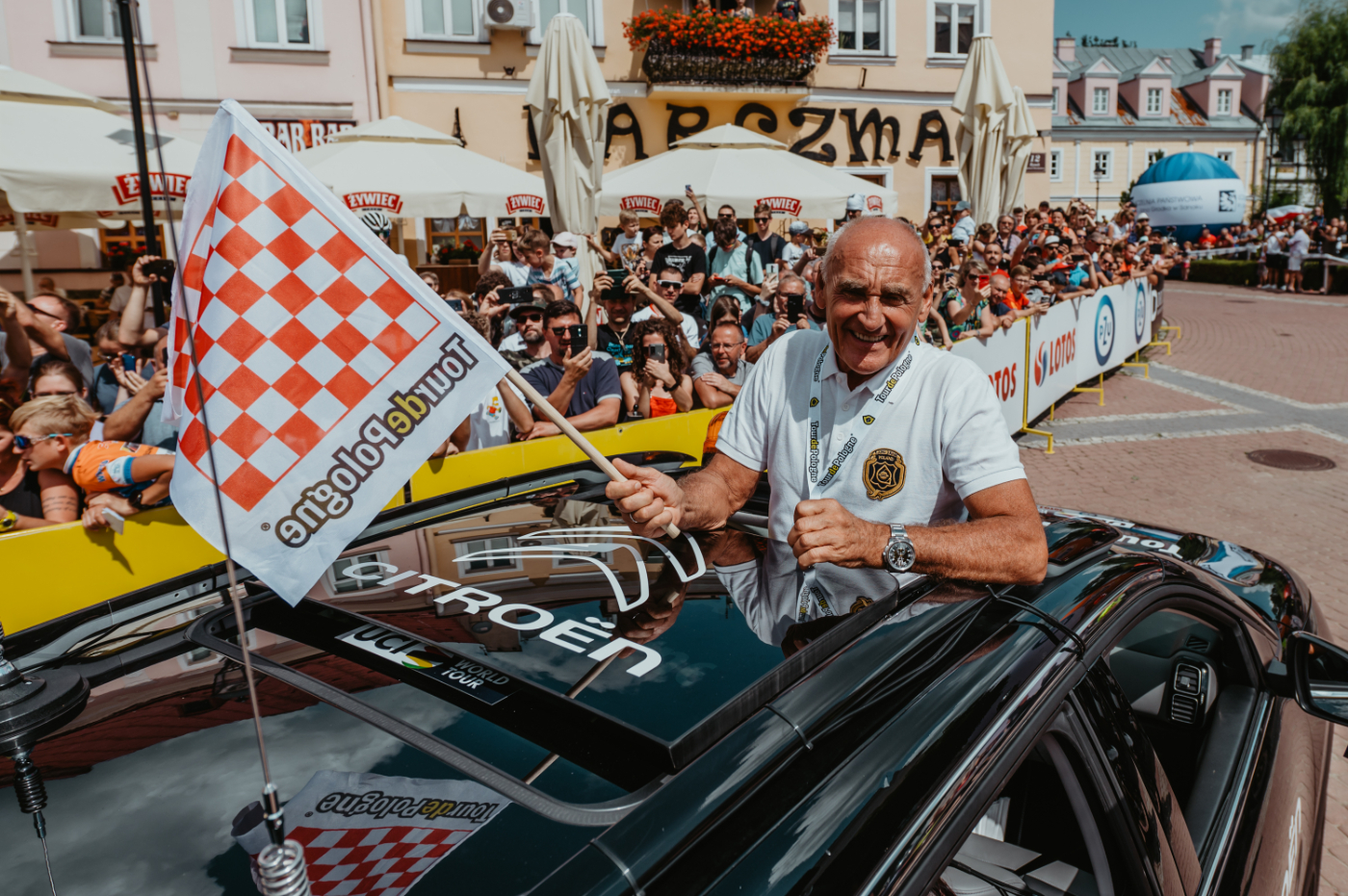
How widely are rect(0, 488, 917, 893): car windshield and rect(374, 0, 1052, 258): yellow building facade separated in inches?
628

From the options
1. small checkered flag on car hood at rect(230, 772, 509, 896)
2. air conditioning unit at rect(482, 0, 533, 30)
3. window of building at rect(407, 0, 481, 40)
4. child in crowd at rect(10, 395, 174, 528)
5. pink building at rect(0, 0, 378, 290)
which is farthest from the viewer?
window of building at rect(407, 0, 481, 40)

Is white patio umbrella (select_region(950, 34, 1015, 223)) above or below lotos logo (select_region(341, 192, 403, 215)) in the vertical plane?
above

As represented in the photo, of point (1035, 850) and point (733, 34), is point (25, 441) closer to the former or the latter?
point (1035, 850)

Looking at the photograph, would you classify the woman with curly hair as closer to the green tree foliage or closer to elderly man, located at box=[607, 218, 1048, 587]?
elderly man, located at box=[607, 218, 1048, 587]

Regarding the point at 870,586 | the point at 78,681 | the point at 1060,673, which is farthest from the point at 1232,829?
the point at 78,681

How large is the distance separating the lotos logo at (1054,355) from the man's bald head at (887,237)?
26.7 ft

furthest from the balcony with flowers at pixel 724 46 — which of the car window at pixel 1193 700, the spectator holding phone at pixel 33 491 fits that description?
the car window at pixel 1193 700

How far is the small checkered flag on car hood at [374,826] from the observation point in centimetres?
124

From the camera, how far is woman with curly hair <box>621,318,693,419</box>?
615cm

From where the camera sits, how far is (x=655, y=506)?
228cm

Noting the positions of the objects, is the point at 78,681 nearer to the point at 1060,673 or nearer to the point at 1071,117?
the point at 1060,673

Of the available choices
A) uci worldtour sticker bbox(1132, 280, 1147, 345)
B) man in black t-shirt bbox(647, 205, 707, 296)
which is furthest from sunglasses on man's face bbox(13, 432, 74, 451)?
uci worldtour sticker bbox(1132, 280, 1147, 345)

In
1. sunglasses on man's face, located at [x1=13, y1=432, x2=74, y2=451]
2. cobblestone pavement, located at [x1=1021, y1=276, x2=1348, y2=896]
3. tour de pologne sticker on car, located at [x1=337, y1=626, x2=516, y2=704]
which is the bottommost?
cobblestone pavement, located at [x1=1021, y1=276, x2=1348, y2=896]

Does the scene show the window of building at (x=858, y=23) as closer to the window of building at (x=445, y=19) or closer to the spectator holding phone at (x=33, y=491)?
the window of building at (x=445, y=19)
